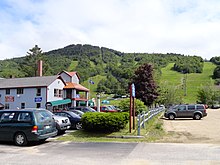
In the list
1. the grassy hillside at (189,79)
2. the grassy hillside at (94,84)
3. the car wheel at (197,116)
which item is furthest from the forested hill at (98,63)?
the car wheel at (197,116)

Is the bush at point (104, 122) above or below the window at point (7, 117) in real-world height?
below

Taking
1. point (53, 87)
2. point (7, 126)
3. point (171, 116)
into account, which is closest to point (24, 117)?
point (7, 126)

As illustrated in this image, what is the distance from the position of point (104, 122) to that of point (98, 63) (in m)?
113

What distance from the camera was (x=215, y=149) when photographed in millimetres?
11078

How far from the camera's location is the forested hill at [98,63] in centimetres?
8256

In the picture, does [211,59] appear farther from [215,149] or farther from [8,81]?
[215,149]

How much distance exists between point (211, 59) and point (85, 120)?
499ft

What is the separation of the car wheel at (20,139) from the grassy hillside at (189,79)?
8266 cm

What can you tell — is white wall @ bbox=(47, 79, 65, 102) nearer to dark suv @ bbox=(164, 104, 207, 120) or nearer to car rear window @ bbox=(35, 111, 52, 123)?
dark suv @ bbox=(164, 104, 207, 120)

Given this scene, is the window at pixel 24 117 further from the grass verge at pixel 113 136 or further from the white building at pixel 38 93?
the white building at pixel 38 93

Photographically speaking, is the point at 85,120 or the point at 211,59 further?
the point at 211,59

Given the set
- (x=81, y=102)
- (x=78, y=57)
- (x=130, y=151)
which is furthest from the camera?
(x=78, y=57)

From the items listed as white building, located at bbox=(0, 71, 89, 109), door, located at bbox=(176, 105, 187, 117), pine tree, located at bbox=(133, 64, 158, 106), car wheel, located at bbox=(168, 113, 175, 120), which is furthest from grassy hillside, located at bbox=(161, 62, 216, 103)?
car wheel, located at bbox=(168, 113, 175, 120)

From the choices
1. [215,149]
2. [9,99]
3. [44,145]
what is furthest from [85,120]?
[9,99]
